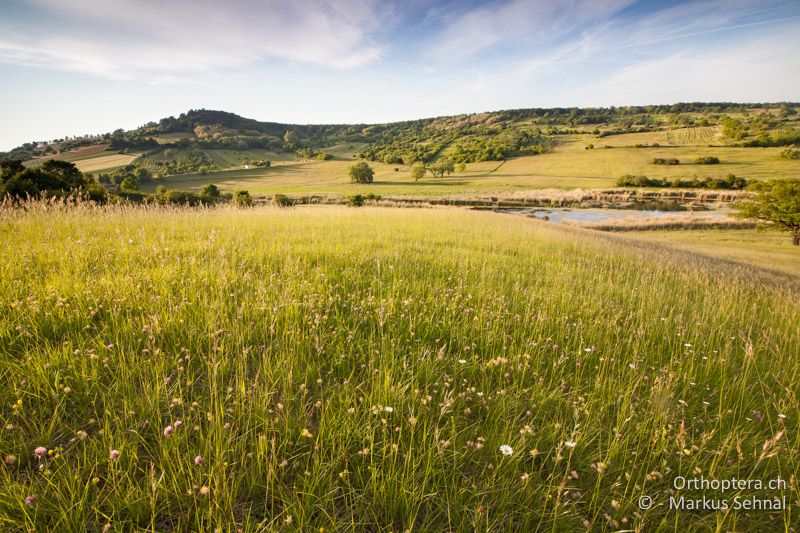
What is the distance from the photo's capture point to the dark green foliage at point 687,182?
216 feet

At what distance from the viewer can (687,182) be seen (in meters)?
68.8

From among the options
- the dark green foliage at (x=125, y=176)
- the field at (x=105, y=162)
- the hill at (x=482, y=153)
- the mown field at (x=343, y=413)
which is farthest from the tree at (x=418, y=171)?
the mown field at (x=343, y=413)

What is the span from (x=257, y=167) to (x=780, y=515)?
120 metres

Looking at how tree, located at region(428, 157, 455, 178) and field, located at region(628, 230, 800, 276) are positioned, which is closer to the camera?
field, located at region(628, 230, 800, 276)

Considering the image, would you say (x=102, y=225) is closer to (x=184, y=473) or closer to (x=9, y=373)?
(x=9, y=373)

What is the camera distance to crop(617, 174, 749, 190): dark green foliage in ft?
A: 216

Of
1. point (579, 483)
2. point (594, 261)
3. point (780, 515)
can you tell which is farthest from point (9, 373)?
point (594, 261)

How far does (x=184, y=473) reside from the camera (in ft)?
5.71

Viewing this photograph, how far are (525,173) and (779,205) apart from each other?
6176 centimetres

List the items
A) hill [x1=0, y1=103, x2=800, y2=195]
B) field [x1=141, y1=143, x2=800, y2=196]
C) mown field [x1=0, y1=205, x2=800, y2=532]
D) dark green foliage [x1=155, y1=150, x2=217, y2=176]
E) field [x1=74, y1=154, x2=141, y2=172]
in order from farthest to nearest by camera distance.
A: dark green foliage [x1=155, y1=150, x2=217, y2=176] < field [x1=74, y1=154, x2=141, y2=172] < hill [x1=0, y1=103, x2=800, y2=195] < field [x1=141, y1=143, x2=800, y2=196] < mown field [x1=0, y1=205, x2=800, y2=532]

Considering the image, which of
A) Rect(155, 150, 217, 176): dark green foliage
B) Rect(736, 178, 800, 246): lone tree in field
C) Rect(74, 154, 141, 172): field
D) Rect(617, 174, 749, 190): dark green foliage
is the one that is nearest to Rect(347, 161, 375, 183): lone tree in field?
Rect(155, 150, 217, 176): dark green foliage

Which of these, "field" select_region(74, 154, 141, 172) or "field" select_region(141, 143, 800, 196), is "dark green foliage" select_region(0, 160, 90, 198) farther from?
"field" select_region(74, 154, 141, 172)

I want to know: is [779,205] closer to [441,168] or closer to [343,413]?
[343,413]

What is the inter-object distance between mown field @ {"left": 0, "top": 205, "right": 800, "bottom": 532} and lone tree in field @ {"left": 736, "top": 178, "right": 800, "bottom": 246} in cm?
4240
